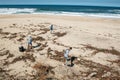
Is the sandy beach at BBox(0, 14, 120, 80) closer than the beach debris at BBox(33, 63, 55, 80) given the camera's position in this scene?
No

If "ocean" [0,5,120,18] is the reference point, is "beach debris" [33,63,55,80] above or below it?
above

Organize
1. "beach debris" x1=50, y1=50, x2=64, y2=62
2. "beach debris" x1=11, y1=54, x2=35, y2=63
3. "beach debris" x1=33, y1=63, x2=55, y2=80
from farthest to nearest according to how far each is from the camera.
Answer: "beach debris" x1=50, y1=50, x2=64, y2=62, "beach debris" x1=11, y1=54, x2=35, y2=63, "beach debris" x1=33, y1=63, x2=55, y2=80

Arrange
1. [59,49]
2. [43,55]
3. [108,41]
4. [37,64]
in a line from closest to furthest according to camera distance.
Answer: [37,64]
[43,55]
[59,49]
[108,41]

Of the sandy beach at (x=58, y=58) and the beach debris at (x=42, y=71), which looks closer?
the beach debris at (x=42, y=71)

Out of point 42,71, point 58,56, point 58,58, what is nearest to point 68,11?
point 58,56

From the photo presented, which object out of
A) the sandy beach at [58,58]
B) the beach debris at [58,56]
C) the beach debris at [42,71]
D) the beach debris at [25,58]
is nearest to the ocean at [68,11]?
the sandy beach at [58,58]

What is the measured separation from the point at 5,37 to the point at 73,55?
437 inches

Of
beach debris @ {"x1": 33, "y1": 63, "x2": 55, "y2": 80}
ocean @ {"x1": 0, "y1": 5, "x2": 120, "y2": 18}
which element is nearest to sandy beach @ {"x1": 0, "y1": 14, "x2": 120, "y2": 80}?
beach debris @ {"x1": 33, "y1": 63, "x2": 55, "y2": 80}

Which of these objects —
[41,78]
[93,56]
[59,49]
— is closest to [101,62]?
[93,56]

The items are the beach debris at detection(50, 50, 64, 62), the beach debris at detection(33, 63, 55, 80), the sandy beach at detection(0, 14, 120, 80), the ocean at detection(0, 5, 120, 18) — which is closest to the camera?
the beach debris at detection(33, 63, 55, 80)

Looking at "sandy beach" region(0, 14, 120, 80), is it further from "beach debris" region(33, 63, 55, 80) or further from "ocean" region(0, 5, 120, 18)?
"ocean" region(0, 5, 120, 18)

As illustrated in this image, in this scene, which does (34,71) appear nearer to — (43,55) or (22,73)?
(22,73)

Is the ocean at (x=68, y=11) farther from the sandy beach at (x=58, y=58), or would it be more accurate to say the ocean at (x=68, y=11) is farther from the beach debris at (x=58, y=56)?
the beach debris at (x=58, y=56)

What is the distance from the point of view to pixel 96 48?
1980 cm
